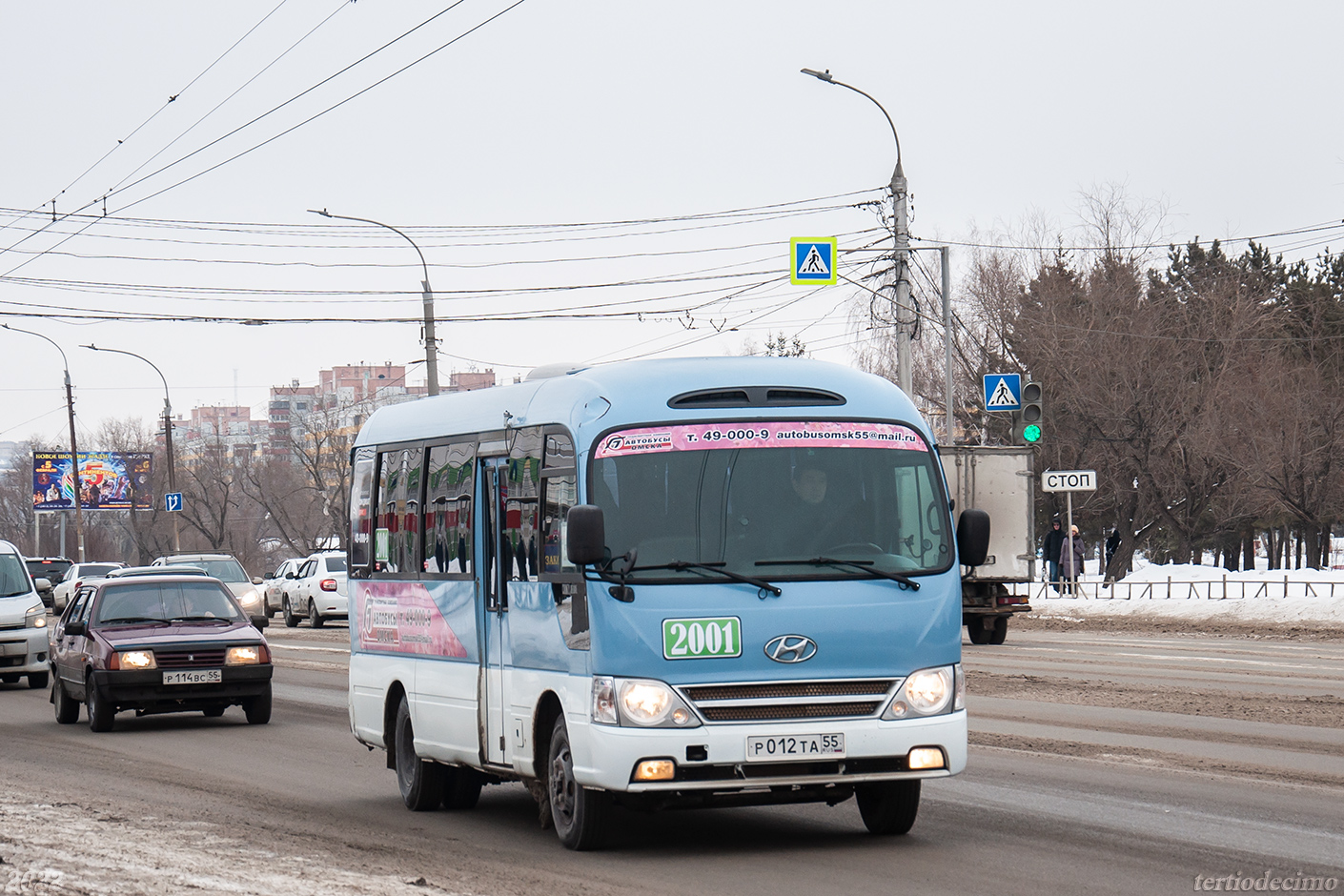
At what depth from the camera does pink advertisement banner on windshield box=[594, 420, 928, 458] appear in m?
8.87

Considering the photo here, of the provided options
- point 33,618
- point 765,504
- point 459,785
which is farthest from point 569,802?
point 33,618

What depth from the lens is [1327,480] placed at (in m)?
50.2

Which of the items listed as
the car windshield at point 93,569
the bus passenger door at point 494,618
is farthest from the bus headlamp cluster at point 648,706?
the car windshield at point 93,569

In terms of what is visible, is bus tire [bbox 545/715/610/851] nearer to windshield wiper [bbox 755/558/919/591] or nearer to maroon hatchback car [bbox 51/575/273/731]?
windshield wiper [bbox 755/558/919/591]

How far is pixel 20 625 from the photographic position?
23.1 metres

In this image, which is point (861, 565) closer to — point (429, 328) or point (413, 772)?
point (413, 772)

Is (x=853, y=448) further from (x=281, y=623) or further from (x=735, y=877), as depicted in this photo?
(x=281, y=623)

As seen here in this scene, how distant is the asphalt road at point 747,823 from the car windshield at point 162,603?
187 cm

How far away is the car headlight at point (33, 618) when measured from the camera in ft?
75.8

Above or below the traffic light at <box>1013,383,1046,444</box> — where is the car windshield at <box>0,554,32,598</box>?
below

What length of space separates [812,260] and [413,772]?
2157cm

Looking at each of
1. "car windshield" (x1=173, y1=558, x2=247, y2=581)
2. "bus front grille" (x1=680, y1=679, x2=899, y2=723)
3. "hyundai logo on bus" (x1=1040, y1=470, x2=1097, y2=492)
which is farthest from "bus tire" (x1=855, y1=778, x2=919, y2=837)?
"car windshield" (x1=173, y1=558, x2=247, y2=581)

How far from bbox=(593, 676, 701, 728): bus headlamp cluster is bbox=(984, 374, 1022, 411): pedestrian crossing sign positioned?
23344 millimetres

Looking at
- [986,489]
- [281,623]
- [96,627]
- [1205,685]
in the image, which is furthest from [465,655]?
[281,623]
